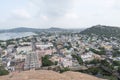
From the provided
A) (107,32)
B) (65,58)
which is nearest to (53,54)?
(65,58)

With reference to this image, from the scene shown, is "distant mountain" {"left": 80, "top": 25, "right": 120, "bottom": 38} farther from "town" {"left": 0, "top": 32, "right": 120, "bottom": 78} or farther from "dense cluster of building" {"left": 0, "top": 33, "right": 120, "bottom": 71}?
"town" {"left": 0, "top": 32, "right": 120, "bottom": 78}

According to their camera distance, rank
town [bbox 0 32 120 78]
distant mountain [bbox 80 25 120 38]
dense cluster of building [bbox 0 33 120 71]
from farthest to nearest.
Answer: distant mountain [bbox 80 25 120 38], dense cluster of building [bbox 0 33 120 71], town [bbox 0 32 120 78]

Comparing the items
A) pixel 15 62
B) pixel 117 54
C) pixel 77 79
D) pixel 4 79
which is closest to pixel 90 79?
pixel 77 79

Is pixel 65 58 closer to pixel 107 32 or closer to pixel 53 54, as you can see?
pixel 53 54

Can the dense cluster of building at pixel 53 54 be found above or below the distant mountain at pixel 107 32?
below

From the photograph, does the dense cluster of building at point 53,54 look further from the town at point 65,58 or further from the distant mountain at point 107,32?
the distant mountain at point 107,32

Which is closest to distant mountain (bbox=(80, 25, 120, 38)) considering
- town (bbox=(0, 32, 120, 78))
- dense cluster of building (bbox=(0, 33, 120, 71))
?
dense cluster of building (bbox=(0, 33, 120, 71))

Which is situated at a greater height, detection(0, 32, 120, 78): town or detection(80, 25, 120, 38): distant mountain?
detection(80, 25, 120, 38): distant mountain

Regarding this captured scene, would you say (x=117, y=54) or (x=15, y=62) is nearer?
(x=15, y=62)

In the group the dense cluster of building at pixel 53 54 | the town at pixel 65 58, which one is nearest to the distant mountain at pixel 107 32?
the dense cluster of building at pixel 53 54

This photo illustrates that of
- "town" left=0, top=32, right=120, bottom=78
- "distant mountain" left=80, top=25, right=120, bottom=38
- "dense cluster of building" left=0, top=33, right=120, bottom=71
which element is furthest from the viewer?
"distant mountain" left=80, top=25, right=120, bottom=38

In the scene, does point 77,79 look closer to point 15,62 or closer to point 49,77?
point 49,77
